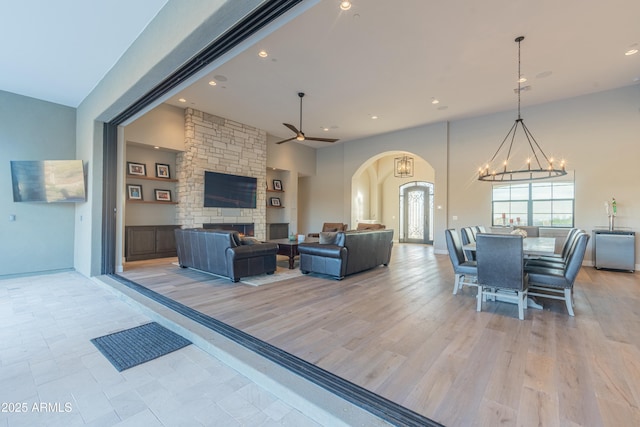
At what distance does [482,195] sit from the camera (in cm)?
762

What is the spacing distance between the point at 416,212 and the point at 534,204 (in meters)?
4.77

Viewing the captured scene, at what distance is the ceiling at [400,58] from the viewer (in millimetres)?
3480

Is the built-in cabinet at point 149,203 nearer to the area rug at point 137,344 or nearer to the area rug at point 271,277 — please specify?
the area rug at point 271,277

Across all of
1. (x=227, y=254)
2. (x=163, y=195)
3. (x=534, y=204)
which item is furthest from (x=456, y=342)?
(x=163, y=195)

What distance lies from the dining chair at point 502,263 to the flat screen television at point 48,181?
21.5 ft

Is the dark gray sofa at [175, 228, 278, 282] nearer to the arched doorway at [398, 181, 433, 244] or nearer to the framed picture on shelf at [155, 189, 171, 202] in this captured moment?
the framed picture on shelf at [155, 189, 171, 202]

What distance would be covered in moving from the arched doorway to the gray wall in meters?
10.7

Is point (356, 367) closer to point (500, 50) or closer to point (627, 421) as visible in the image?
point (627, 421)

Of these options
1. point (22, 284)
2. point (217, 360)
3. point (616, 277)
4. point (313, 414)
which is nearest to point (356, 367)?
point (313, 414)

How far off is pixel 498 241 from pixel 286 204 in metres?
7.66

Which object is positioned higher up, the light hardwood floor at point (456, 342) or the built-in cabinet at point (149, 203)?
the built-in cabinet at point (149, 203)

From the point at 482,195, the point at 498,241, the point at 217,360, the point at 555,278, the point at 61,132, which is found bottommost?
the point at 217,360

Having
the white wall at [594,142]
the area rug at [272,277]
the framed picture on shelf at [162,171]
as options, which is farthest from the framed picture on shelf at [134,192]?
the white wall at [594,142]

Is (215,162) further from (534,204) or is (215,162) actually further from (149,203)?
(534,204)
